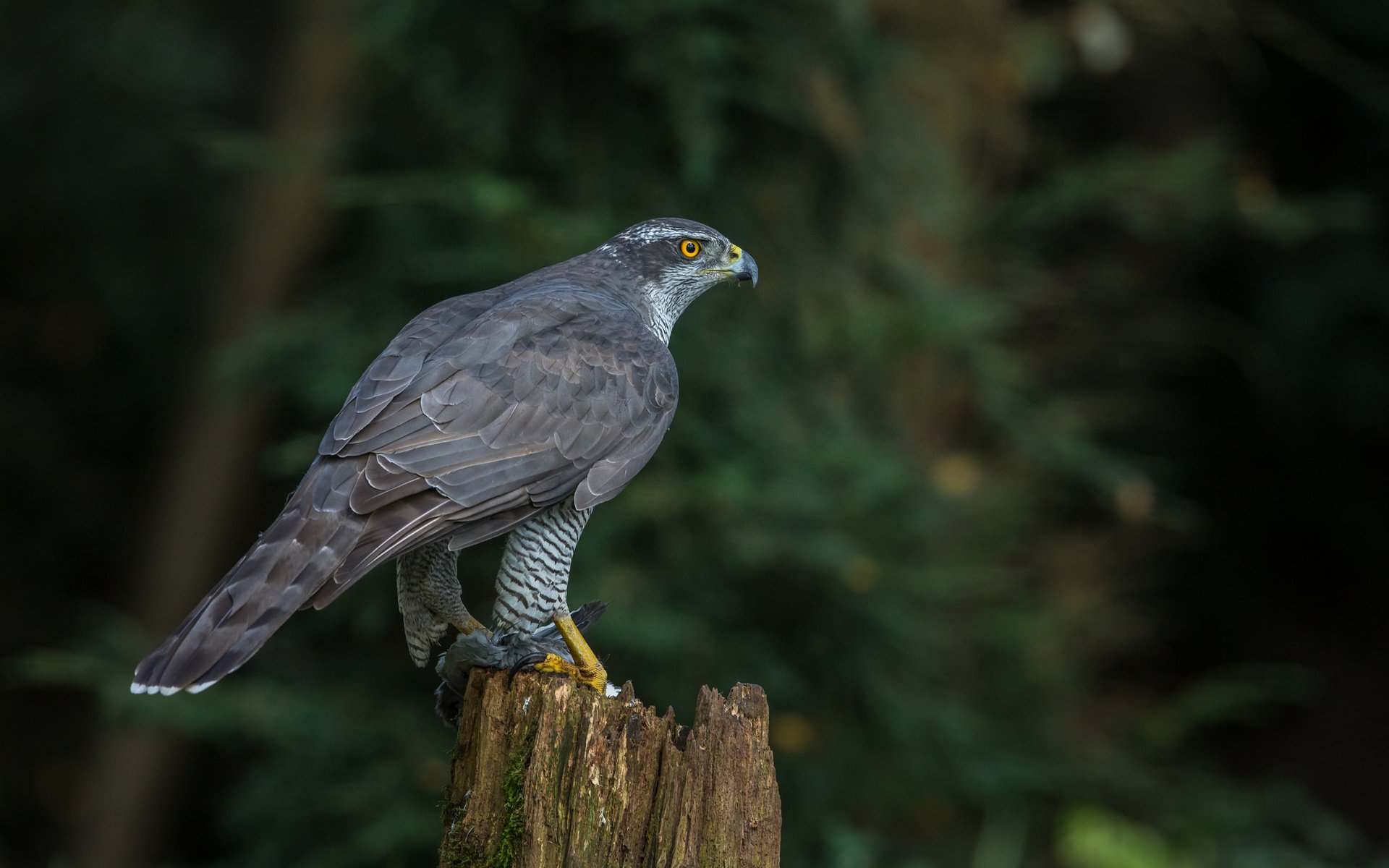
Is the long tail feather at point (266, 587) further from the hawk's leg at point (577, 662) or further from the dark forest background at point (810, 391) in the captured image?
the dark forest background at point (810, 391)

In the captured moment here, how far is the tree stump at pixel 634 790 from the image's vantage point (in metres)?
2.73

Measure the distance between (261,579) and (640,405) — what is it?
1085 mm

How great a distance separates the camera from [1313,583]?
978 cm

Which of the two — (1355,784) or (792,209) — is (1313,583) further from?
(792,209)

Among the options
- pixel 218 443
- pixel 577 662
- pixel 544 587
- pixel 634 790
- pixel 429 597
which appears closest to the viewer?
pixel 634 790

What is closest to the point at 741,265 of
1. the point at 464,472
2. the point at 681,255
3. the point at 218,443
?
the point at 681,255

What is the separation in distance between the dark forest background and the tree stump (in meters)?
1.60

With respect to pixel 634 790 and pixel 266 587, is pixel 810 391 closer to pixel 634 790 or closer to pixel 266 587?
pixel 634 790

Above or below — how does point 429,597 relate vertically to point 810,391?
below

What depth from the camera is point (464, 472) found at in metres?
3.06

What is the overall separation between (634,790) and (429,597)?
36.3 inches

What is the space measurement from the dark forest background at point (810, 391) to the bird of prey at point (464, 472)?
1437mm

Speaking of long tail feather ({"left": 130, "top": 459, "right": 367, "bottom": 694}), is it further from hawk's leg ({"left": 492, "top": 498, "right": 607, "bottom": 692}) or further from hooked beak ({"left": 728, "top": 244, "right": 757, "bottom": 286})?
hooked beak ({"left": 728, "top": 244, "right": 757, "bottom": 286})

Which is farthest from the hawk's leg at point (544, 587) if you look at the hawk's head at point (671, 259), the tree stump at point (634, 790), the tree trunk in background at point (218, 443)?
the tree trunk in background at point (218, 443)
